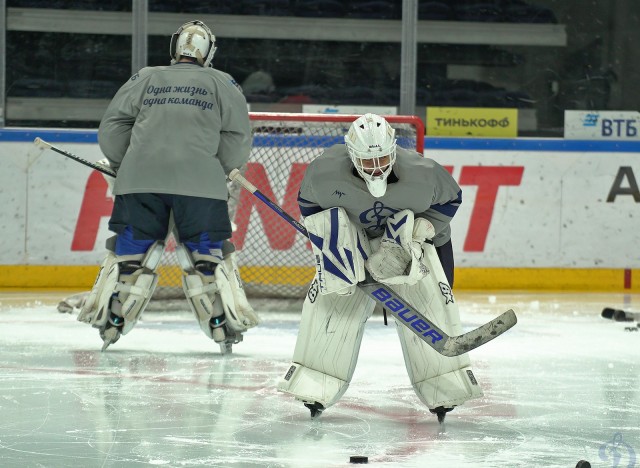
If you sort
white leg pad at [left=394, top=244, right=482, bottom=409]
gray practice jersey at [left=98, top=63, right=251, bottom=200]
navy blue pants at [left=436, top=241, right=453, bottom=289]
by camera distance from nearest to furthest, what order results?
white leg pad at [left=394, top=244, right=482, bottom=409] < navy blue pants at [left=436, top=241, right=453, bottom=289] < gray practice jersey at [left=98, top=63, right=251, bottom=200]

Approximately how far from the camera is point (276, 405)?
407 cm

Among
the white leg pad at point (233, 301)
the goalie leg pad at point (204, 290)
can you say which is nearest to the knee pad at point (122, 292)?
the goalie leg pad at point (204, 290)

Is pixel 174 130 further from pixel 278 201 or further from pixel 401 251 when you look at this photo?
pixel 278 201

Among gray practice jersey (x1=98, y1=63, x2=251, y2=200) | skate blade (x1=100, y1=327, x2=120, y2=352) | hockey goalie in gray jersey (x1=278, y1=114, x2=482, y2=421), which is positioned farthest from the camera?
skate blade (x1=100, y1=327, x2=120, y2=352)

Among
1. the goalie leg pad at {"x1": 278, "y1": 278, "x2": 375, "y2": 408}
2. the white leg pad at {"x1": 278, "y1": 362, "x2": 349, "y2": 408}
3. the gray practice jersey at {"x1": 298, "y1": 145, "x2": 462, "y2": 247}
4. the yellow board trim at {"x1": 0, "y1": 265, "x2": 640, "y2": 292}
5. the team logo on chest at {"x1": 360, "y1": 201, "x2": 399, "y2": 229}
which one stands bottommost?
the yellow board trim at {"x1": 0, "y1": 265, "x2": 640, "y2": 292}

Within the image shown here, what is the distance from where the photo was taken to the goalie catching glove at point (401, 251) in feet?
12.1

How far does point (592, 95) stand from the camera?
866 cm

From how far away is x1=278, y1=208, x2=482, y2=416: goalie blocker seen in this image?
3.73 meters

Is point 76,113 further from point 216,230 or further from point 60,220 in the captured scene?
point 216,230

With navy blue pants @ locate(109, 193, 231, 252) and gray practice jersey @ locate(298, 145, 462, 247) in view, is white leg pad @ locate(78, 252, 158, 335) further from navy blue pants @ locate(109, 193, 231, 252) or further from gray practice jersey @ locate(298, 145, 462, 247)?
gray practice jersey @ locate(298, 145, 462, 247)

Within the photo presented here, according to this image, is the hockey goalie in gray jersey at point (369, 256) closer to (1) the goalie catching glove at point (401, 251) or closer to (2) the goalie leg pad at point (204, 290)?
(1) the goalie catching glove at point (401, 251)

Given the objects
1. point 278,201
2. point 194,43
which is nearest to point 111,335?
point 194,43

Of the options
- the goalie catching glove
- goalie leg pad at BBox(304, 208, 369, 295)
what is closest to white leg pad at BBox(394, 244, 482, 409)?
the goalie catching glove

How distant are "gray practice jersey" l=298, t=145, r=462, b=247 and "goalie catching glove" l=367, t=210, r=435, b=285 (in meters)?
0.05
